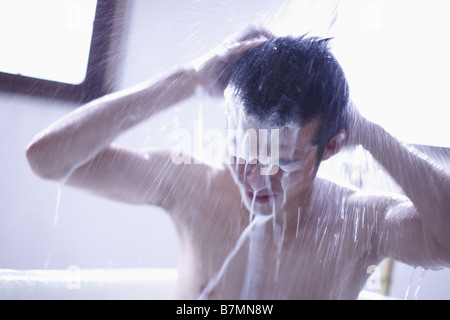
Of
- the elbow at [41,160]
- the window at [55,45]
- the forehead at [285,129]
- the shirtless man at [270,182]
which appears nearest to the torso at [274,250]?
the shirtless man at [270,182]

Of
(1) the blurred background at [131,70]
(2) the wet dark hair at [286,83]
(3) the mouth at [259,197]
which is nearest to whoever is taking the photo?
(2) the wet dark hair at [286,83]

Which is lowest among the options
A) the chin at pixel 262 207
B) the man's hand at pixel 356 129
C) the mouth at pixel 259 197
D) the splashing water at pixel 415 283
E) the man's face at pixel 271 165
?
the splashing water at pixel 415 283

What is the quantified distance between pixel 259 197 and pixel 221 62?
0.72ft

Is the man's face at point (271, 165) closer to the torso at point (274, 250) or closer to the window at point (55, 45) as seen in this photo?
the torso at point (274, 250)

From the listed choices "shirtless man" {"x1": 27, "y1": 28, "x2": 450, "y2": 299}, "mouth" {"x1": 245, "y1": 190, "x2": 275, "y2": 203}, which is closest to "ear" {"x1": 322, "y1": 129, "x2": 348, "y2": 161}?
"shirtless man" {"x1": 27, "y1": 28, "x2": 450, "y2": 299}

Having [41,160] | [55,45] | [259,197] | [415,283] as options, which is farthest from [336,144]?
[55,45]

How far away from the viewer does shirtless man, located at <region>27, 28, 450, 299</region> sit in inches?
22.4

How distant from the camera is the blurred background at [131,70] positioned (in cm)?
77

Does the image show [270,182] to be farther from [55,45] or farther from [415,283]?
[55,45]

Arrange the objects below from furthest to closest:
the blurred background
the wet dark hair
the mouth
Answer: the blurred background, the mouth, the wet dark hair

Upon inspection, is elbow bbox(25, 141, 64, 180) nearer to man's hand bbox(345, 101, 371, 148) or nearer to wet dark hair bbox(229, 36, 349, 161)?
wet dark hair bbox(229, 36, 349, 161)

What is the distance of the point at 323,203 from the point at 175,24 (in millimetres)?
434
